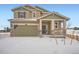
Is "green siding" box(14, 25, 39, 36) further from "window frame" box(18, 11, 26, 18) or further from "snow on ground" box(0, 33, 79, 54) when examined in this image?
"window frame" box(18, 11, 26, 18)

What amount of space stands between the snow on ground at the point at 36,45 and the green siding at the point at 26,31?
122 mm

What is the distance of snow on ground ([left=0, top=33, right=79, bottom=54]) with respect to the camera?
6.63 meters

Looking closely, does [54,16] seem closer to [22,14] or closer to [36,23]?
[36,23]

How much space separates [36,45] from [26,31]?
0.49 meters

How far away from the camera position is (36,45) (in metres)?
6.78

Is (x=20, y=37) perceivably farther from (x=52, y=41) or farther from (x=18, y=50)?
(x=52, y=41)

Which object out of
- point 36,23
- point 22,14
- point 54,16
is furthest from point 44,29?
point 22,14

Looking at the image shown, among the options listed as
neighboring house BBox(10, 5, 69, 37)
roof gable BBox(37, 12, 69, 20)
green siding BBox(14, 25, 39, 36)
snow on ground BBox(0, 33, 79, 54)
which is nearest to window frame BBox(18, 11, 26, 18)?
neighboring house BBox(10, 5, 69, 37)

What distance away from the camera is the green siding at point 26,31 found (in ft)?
22.8

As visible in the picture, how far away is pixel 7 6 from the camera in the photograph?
6742 mm

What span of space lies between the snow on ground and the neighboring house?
16 cm
